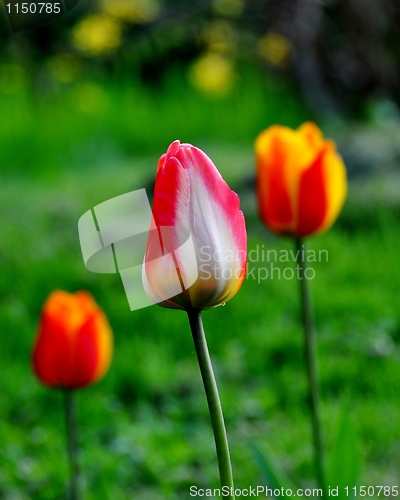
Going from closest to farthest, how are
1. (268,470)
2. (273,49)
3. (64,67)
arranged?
(268,470) → (273,49) → (64,67)

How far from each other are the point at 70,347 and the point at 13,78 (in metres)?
4.10

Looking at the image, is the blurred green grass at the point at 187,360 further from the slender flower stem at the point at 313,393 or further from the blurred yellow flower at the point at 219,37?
the blurred yellow flower at the point at 219,37

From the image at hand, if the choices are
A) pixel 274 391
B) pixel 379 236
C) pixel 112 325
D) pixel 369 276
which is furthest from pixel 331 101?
pixel 274 391

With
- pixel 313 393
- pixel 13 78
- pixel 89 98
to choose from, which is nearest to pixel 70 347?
pixel 313 393

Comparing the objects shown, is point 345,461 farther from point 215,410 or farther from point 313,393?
point 215,410

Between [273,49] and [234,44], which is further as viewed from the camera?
[234,44]

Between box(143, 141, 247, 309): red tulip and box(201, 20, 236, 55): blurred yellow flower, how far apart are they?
4405 millimetres

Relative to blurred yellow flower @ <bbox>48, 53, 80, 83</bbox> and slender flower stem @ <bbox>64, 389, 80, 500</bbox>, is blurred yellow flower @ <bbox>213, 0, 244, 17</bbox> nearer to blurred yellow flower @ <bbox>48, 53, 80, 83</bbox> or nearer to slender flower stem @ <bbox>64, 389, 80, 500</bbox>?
blurred yellow flower @ <bbox>48, 53, 80, 83</bbox>

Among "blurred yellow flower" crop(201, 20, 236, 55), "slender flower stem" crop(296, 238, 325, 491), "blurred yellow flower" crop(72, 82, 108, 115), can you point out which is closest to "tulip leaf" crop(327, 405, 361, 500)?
"slender flower stem" crop(296, 238, 325, 491)

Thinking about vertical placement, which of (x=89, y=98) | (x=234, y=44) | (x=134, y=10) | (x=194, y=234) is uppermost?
(x=134, y=10)

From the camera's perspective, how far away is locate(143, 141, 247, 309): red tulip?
624 millimetres

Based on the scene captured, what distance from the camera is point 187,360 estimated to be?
7.17 feet

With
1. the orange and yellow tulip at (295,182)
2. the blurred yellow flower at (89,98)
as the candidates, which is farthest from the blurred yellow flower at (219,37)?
the orange and yellow tulip at (295,182)

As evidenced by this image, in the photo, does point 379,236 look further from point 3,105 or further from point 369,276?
point 3,105
